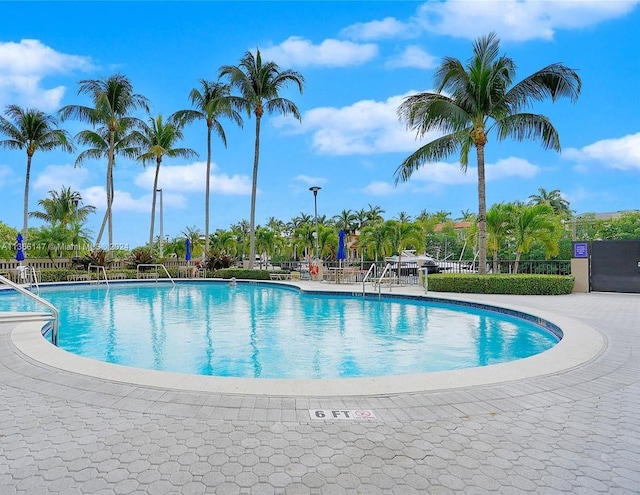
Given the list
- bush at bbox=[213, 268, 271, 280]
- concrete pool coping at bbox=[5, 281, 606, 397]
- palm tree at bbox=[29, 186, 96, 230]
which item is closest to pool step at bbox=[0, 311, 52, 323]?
concrete pool coping at bbox=[5, 281, 606, 397]

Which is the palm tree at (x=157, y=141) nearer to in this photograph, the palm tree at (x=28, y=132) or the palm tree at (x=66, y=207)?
the palm tree at (x=28, y=132)

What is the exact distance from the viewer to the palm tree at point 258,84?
21.8 metres

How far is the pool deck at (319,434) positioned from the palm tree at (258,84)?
1922cm

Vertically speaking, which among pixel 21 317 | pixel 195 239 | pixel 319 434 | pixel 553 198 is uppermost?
pixel 553 198

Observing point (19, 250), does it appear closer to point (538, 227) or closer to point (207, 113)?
point (207, 113)

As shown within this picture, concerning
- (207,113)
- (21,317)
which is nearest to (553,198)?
(207,113)

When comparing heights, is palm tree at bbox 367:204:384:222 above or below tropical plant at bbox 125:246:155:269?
above

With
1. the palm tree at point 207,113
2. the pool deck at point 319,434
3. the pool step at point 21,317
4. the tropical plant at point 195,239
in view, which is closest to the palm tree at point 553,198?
the tropical plant at point 195,239

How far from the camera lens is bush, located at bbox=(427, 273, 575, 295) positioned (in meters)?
13.0

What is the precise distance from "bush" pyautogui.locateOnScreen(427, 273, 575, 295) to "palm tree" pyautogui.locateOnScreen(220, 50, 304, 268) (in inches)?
493

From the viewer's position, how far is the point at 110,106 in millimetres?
23156

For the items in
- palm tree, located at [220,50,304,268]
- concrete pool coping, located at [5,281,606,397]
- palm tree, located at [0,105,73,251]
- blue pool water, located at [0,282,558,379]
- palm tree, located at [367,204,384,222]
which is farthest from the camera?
palm tree, located at [367,204,384,222]

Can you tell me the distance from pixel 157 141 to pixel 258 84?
892cm

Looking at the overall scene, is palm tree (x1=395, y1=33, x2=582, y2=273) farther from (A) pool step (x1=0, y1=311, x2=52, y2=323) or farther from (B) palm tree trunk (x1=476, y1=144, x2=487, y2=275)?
(A) pool step (x1=0, y1=311, x2=52, y2=323)
